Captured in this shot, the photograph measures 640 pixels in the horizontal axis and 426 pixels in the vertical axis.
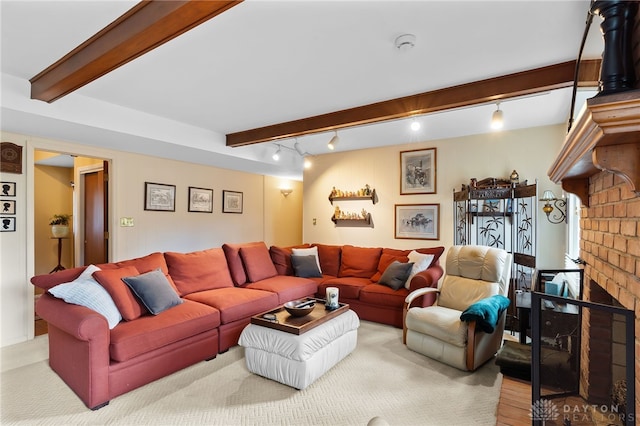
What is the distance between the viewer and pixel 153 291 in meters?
2.88

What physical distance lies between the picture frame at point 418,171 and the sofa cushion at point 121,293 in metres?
3.88

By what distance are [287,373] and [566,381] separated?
1855 millimetres

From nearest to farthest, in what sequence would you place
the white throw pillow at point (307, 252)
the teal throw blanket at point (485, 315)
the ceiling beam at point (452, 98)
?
the ceiling beam at point (452, 98), the teal throw blanket at point (485, 315), the white throw pillow at point (307, 252)

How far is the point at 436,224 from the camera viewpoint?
4.77 m

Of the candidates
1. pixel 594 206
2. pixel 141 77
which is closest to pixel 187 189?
pixel 141 77

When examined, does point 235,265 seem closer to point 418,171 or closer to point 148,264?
point 148,264

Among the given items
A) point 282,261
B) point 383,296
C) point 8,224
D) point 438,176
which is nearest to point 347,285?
point 383,296

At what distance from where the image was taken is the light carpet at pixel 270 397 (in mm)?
2168

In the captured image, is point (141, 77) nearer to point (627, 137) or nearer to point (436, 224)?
point (627, 137)

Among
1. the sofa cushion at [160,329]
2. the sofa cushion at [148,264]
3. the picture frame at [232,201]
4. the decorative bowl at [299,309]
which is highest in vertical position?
the picture frame at [232,201]

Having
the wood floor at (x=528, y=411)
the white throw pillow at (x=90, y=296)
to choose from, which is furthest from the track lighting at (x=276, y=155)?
the wood floor at (x=528, y=411)

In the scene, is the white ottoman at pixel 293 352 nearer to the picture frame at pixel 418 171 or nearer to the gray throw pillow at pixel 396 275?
the gray throw pillow at pixel 396 275

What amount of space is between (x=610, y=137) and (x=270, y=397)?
8.30 feet

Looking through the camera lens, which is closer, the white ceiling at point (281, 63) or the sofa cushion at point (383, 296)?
the white ceiling at point (281, 63)
